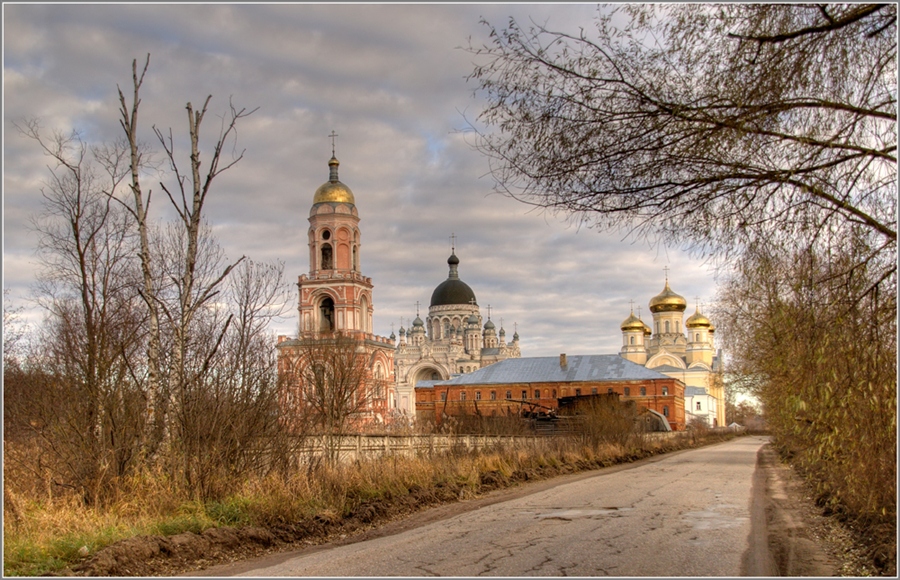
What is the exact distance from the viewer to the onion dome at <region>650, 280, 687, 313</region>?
104125mm

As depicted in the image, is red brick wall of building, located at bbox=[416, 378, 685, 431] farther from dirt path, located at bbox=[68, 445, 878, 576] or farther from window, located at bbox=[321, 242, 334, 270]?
dirt path, located at bbox=[68, 445, 878, 576]

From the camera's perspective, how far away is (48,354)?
13328mm

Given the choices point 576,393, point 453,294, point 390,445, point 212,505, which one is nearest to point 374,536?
point 212,505

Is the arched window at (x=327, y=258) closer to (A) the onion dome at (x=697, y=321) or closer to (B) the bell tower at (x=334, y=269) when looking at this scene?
(B) the bell tower at (x=334, y=269)

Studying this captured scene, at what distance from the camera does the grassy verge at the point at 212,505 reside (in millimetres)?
9148

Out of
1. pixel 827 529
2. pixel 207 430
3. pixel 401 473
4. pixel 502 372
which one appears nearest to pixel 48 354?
pixel 207 430

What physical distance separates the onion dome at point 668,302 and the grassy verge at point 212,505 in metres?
87.3

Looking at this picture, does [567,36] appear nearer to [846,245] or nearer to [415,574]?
[846,245]

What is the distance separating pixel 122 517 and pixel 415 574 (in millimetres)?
4480

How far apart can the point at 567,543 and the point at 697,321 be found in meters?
97.2

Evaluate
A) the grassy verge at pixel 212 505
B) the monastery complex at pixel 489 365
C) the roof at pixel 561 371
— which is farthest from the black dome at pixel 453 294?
the grassy verge at pixel 212 505

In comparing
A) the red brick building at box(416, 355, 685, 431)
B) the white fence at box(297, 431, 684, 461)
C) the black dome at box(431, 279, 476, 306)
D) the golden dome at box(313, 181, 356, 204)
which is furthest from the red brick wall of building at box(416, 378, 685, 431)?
the white fence at box(297, 431, 684, 461)

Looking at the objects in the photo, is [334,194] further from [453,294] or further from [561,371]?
[453,294]

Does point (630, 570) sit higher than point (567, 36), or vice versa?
point (567, 36)
